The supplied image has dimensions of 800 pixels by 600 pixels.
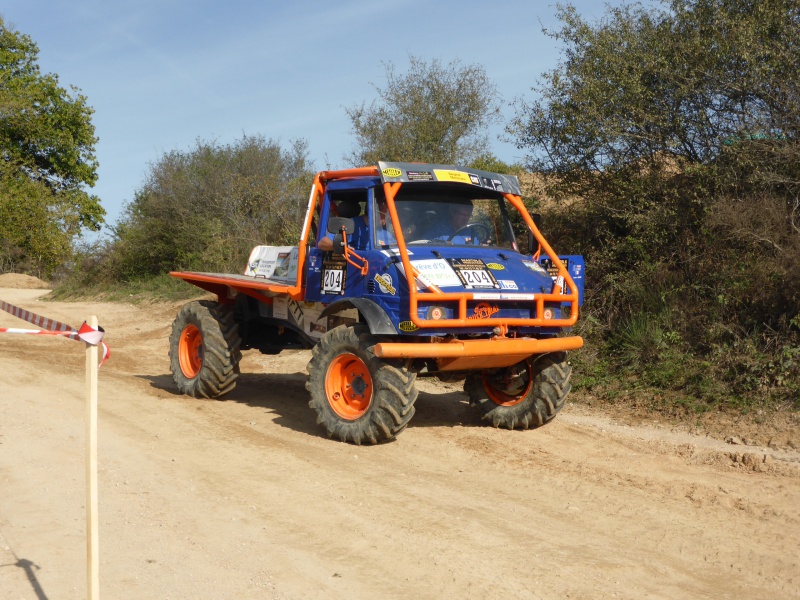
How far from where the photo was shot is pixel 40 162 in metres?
32.7

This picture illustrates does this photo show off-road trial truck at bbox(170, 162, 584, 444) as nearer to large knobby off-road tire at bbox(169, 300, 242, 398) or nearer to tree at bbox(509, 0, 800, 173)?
large knobby off-road tire at bbox(169, 300, 242, 398)

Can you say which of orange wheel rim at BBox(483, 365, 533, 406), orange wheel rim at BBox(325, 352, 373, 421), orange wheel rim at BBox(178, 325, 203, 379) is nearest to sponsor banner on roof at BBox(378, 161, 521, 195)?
orange wheel rim at BBox(325, 352, 373, 421)

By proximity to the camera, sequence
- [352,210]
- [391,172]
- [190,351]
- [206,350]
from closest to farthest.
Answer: [391,172], [352,210], [206,350], [190,351]

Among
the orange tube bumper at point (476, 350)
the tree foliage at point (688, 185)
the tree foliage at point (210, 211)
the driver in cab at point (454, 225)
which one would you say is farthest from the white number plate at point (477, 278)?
the tree foliage at point (210, 211)

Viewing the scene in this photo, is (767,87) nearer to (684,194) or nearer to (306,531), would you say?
(684,194)

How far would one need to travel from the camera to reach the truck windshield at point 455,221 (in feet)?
27.2

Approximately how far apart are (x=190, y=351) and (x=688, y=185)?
6.92 metres

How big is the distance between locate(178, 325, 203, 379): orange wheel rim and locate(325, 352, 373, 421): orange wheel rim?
2928 mm

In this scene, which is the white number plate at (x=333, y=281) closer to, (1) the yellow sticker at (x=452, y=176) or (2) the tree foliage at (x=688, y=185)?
(1) the yellow sticker at (x=452, y=176)

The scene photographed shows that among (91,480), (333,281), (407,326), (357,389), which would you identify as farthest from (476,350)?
(91,480)

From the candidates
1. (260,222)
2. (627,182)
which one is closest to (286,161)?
(260,222)

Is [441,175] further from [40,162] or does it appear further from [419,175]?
[40,162]

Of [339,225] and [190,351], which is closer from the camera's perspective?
[339,225]

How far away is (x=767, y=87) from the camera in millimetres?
10586
